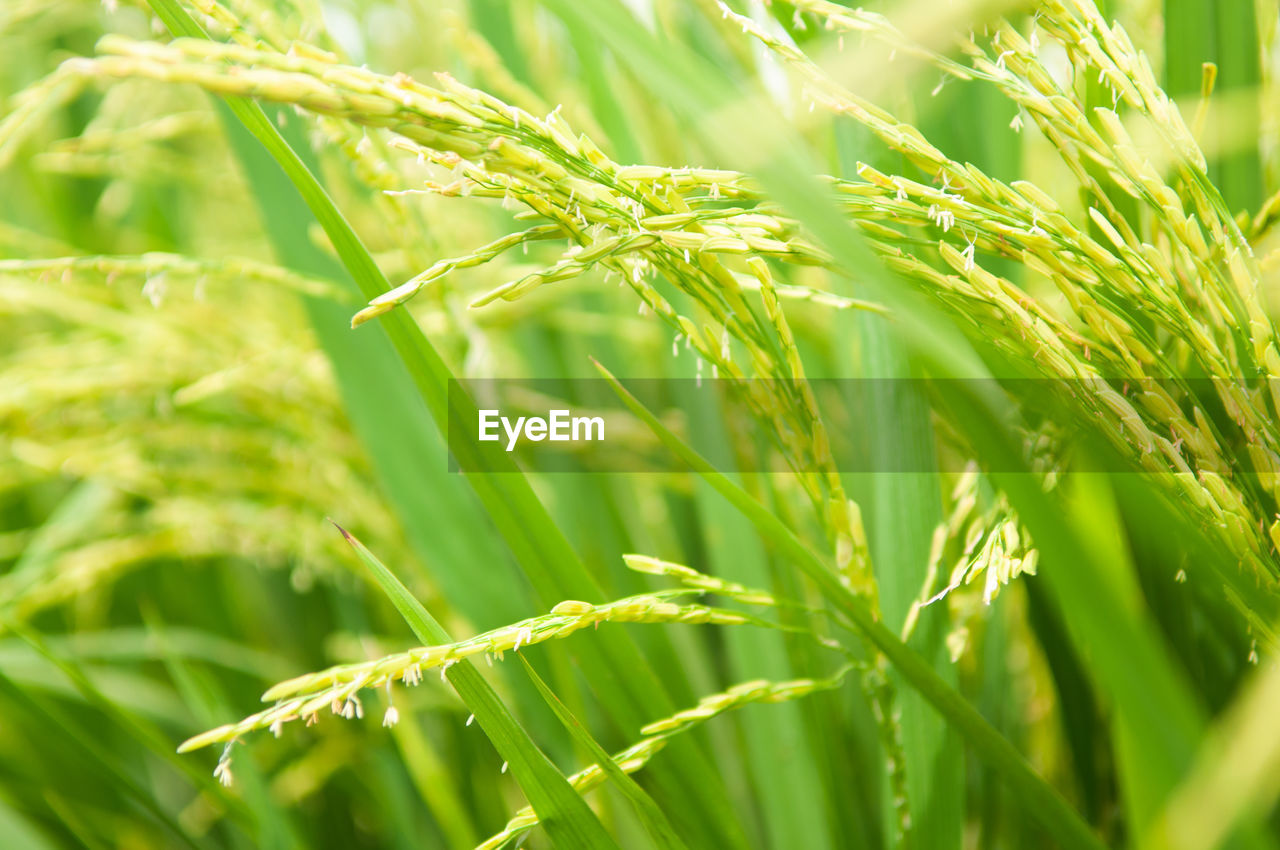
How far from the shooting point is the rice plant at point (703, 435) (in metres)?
0.35

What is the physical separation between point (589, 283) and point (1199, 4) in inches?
24.2

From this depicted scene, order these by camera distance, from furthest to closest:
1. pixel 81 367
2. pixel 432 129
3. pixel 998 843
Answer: pixel 81 367 → pixel 998 843 → pixel 432 129

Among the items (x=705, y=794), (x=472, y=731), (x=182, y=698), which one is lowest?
(x=182, y=698)

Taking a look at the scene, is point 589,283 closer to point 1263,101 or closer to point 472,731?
point 472,731

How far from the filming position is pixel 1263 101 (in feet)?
1.85

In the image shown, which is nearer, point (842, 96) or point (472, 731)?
point (842, 96)

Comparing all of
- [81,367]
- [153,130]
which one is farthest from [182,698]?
[153,130]

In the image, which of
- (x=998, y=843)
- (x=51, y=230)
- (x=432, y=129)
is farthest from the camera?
(x=51, y=230)

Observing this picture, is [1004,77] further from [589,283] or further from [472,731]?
[472,731]

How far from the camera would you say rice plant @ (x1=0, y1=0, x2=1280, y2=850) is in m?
0.35

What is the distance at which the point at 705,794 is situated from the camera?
1.81 ft

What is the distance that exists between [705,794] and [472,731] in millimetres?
416

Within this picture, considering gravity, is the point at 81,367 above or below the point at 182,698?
above

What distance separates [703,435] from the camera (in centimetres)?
84
